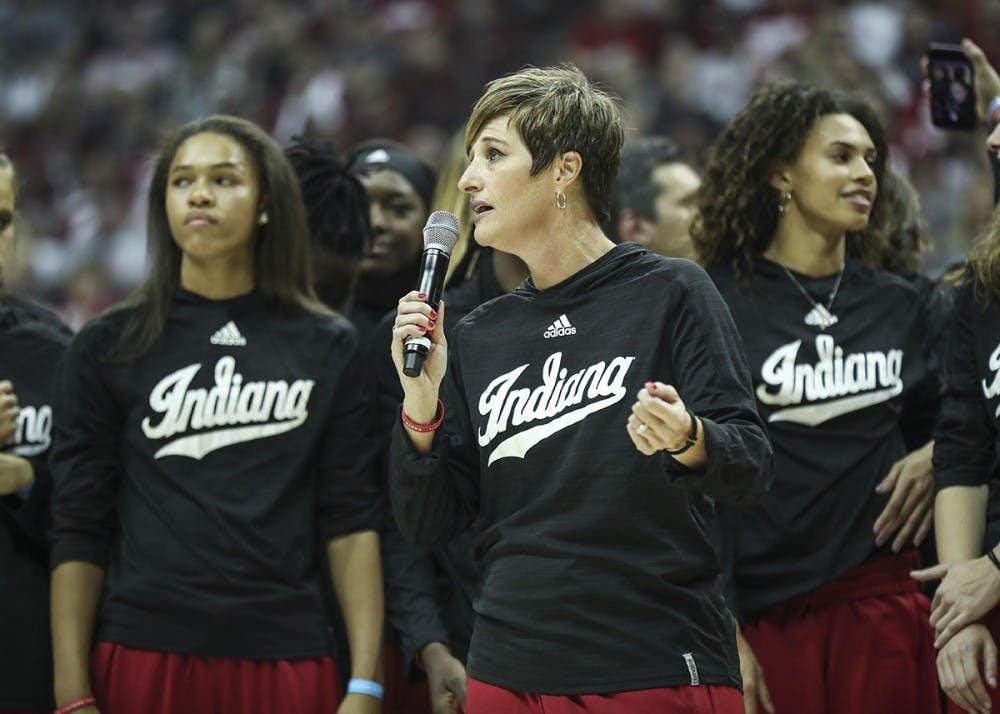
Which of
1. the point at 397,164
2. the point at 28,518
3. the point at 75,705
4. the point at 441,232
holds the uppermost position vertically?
Answer: the point at 397,164

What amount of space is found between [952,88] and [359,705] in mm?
2256

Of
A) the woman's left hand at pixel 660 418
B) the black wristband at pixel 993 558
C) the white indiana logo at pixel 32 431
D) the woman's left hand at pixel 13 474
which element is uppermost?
the woman's left hand at pixel 660 418

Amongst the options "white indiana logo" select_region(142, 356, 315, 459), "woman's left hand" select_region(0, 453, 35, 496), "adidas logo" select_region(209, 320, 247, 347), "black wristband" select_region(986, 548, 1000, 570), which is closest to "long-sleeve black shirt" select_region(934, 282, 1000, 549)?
"black wristband" select_region(986, 548, 1000, 570)

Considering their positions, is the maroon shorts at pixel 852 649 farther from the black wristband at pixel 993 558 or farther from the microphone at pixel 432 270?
the microphone at pixel 432 270

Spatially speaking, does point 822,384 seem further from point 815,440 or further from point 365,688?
point 365,688

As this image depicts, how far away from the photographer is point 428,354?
272cm

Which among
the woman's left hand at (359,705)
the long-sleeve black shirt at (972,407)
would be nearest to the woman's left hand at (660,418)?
the long-sleeve black shirt at (972,407)

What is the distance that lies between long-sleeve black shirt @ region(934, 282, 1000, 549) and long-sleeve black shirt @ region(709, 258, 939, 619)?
25 cm

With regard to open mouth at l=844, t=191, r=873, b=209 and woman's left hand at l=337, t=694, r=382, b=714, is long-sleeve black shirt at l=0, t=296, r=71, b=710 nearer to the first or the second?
woman's left hand at l=337, t=694, r=382, b=714

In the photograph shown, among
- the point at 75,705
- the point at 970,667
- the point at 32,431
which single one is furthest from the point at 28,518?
the point at 970,667

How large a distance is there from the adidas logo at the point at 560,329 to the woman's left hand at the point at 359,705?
1.19 meters

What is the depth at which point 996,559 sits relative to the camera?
3.01m

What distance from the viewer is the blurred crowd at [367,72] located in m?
8.70

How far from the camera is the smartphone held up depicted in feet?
12.5
